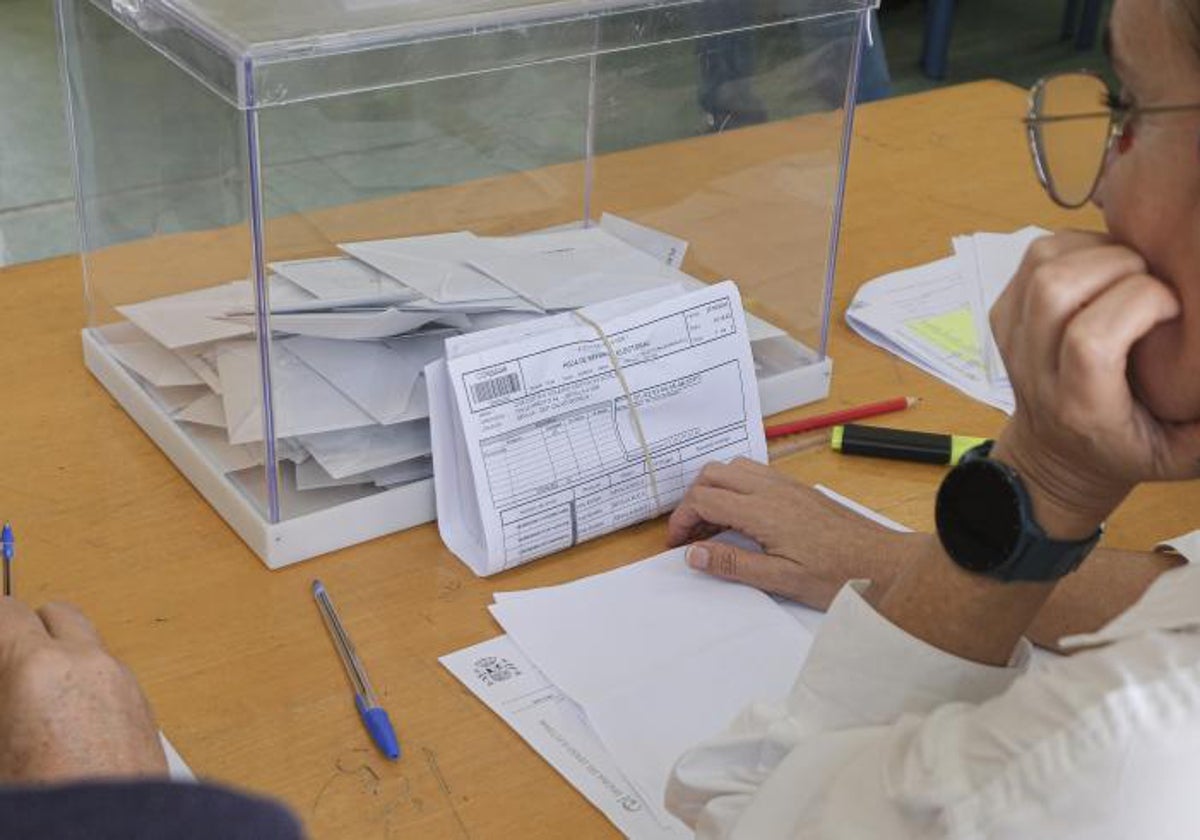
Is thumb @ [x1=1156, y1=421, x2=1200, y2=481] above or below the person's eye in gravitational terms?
below

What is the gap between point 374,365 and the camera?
4.32ft

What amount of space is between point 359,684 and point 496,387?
266 mm

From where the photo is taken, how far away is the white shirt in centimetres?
70

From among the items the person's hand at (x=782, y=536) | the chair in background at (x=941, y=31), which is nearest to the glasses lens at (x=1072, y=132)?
the person's hand at (x=782, y=536)

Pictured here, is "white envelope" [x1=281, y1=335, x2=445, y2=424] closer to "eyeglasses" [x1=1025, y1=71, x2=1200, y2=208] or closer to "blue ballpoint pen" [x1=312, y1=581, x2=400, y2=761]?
"blue ballpoint pen" [x1=312, y1=581, x2=400, y2=761]

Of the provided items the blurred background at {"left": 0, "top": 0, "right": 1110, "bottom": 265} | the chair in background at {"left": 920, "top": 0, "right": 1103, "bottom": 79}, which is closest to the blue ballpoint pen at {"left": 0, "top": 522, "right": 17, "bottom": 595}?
the blurred background at {"left": 0, "top": 0, "right": 1110, "bottom": 265}

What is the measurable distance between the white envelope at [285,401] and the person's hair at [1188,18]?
71 centimetres

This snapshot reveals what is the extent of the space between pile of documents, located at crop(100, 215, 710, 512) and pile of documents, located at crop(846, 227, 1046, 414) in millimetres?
316

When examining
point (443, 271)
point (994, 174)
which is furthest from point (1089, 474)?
point (994, 174)

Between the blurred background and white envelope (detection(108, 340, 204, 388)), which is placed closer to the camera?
white envelope (detection(108, 340, 204, 388))

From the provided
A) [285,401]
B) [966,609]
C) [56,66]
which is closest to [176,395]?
[285,401]

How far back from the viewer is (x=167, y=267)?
4.60 feet

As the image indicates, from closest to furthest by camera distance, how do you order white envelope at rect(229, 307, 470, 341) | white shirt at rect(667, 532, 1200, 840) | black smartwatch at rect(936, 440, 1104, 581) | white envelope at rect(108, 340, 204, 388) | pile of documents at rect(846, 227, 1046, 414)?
white shirt at rect(667, 532, 1200, 840) < black smartwatch at rect(936, 440, 1104, 581) < white envelope at rect(229, 307, 470, 341) < white envelope at rect(108, 340, 204, 388) < pile of documents at rect(846, 227, 1046, 414)

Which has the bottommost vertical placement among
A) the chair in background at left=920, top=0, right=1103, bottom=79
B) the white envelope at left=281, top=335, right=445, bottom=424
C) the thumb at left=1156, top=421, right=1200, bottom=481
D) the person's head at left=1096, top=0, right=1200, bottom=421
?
the chair in background at left=920, top=0, right=1103, bottom=79
